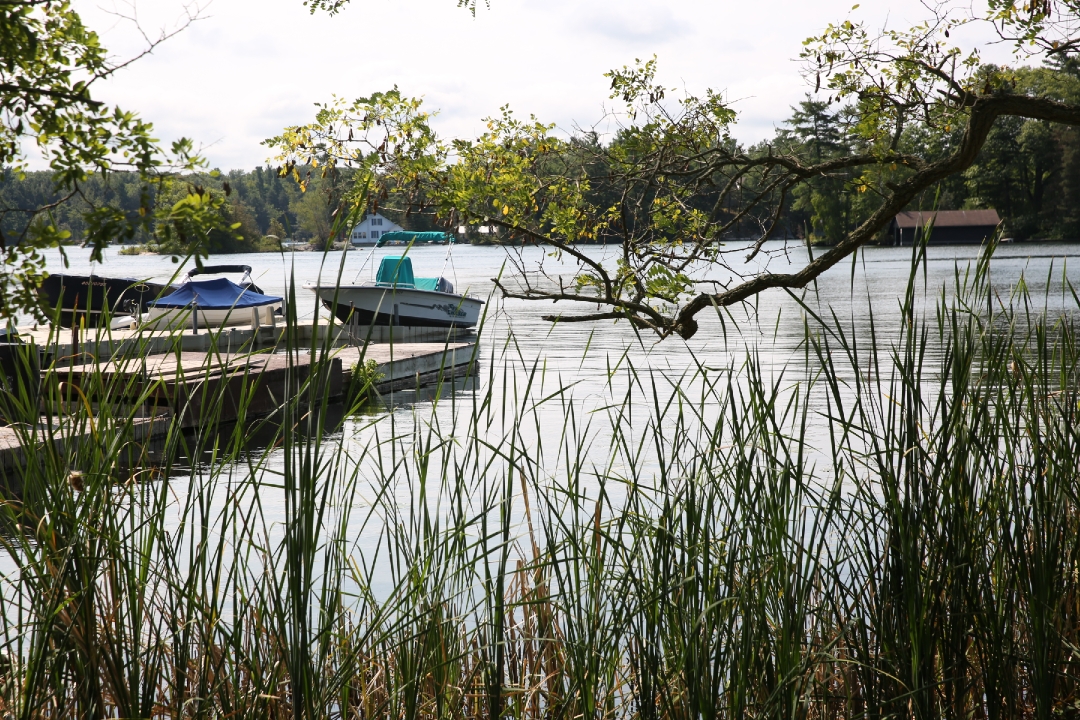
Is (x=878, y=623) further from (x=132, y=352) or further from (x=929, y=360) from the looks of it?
(x=929, y=360)

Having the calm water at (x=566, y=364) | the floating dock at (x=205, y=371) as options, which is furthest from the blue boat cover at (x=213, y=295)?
the calm water at (x=566, y=364)

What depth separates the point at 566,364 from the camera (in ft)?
60.3

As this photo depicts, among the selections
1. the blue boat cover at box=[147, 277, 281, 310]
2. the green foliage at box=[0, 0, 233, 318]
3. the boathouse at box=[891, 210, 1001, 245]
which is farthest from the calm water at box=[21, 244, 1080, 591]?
the boathouse at box=[891, 210, 1001, 245]

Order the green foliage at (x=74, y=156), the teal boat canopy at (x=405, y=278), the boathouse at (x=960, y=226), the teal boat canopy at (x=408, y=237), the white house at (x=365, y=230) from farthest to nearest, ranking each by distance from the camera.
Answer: the boathouse at (x=960, y=226), the teal boat canopy at (x=405, y=278), the teal boat canopy at (x=408, y=237), the white house at (x=365, y=230), the green foliage at (x=74, y=156)

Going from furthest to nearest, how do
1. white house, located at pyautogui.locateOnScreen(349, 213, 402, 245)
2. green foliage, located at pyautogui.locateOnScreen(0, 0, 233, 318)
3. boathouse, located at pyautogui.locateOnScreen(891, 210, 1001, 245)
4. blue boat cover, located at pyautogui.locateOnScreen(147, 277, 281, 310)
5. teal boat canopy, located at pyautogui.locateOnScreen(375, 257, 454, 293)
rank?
1. boathouse, located at pyautogui.locateOnScreen(891, 210, 1001, 245)
2. teal boat canopy, located at pyautogui.locateOnScreen(375, 257, 454, 293)
3. blue boat cover, located at pyautogui.locateOnScreen(147, 277, 281, 310)
4. white house, located at pyautogui.locateOnScreen(349, 213, 402, 245)
5. green foliage, located at pyautogui.locateOnScreen(0, 0, 233, 318)

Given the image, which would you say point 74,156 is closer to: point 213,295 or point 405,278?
point 213,295

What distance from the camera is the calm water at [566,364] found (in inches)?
105

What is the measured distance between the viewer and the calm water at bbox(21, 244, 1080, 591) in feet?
8.74

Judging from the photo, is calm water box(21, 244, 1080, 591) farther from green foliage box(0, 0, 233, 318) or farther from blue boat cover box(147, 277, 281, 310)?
blue boat cover box(147, 277, 281, 310)

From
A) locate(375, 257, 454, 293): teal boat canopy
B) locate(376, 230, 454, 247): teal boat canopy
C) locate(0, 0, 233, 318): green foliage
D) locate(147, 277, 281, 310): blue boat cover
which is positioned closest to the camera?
locate(0, 0, 233, 318): green foliage

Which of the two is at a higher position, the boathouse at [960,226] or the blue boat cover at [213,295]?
the boathouse at [960,226]

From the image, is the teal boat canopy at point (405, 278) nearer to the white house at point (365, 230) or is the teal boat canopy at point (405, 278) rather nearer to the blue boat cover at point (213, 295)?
the blue boat cover at point (213, 295)

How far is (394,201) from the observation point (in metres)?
5.14

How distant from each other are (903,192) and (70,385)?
3.91 meters
